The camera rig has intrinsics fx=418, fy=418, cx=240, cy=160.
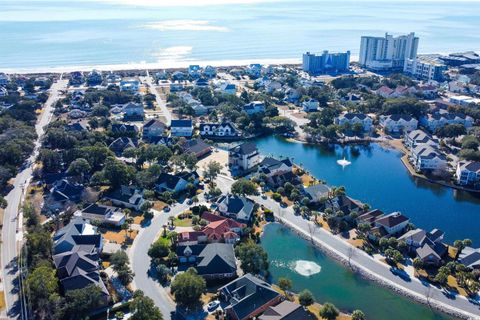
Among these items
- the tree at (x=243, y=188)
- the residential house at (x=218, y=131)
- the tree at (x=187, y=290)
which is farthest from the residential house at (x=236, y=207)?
the residential house at (x=218, y=131)

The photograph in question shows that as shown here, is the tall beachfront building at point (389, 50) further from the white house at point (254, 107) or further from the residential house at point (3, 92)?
the residential house at point (3, 92)

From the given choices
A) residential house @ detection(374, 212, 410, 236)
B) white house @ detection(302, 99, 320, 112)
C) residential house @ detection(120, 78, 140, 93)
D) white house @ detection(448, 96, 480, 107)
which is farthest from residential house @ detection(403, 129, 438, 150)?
residential house @ detection(120, 78, 140, 93)

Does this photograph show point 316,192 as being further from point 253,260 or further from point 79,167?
point 79,167

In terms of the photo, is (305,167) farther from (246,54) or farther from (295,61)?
(246,54)

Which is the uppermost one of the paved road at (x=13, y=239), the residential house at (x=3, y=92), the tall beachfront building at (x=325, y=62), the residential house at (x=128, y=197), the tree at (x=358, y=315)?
the tall beachfront building at (x=325, y=62)

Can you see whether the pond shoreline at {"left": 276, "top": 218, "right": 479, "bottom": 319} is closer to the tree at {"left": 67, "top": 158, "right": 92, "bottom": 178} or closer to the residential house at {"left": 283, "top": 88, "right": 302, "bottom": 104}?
the tree at {"left": 67, "top": 158, "right": 92, "bottom": 178}

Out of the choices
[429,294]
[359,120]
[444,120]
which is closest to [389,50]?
[444,120]

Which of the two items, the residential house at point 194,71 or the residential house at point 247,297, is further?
the residential house at point 194,71
